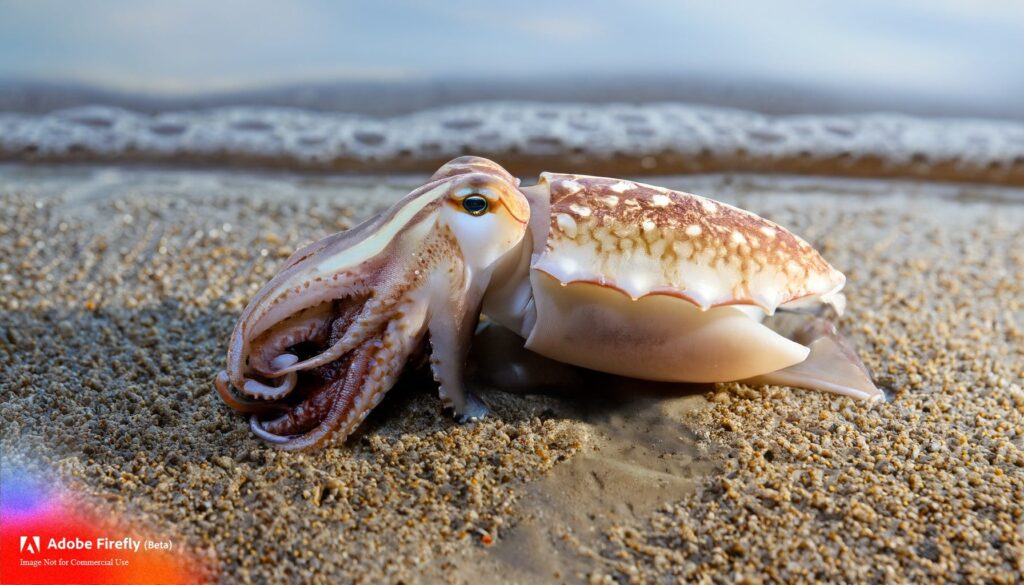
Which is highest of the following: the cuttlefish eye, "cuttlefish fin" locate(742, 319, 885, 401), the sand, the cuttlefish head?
the cuttlefish eye

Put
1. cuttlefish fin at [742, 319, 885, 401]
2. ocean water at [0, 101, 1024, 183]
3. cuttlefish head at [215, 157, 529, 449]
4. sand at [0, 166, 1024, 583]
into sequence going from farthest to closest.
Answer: ocean water at [0, 101, 1024, 183] < cuttlefish fin at [742, 319, 885, 401] < cuttlefish head at [215, 157, 529, 449] < sand at [0, 166, 1024, 583]

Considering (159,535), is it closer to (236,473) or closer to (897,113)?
(236,473)

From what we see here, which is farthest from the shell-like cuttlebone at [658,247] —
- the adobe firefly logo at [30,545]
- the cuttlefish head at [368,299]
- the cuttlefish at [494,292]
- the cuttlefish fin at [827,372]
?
the adobe firefly logo at [30,545]

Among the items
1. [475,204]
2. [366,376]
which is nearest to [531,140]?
[475,204]

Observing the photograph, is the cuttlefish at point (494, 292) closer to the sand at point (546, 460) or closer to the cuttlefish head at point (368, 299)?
the cuttlefish head at point (368, 299)

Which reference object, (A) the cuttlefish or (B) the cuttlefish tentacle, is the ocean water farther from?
(B) the cuttlefish tentacle

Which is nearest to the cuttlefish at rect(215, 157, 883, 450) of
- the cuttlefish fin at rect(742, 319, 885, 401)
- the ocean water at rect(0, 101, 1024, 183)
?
the cuttlefish fin at rect(742, 319, 885, 401)

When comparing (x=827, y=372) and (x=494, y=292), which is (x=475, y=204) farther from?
(x=827, y=372)
